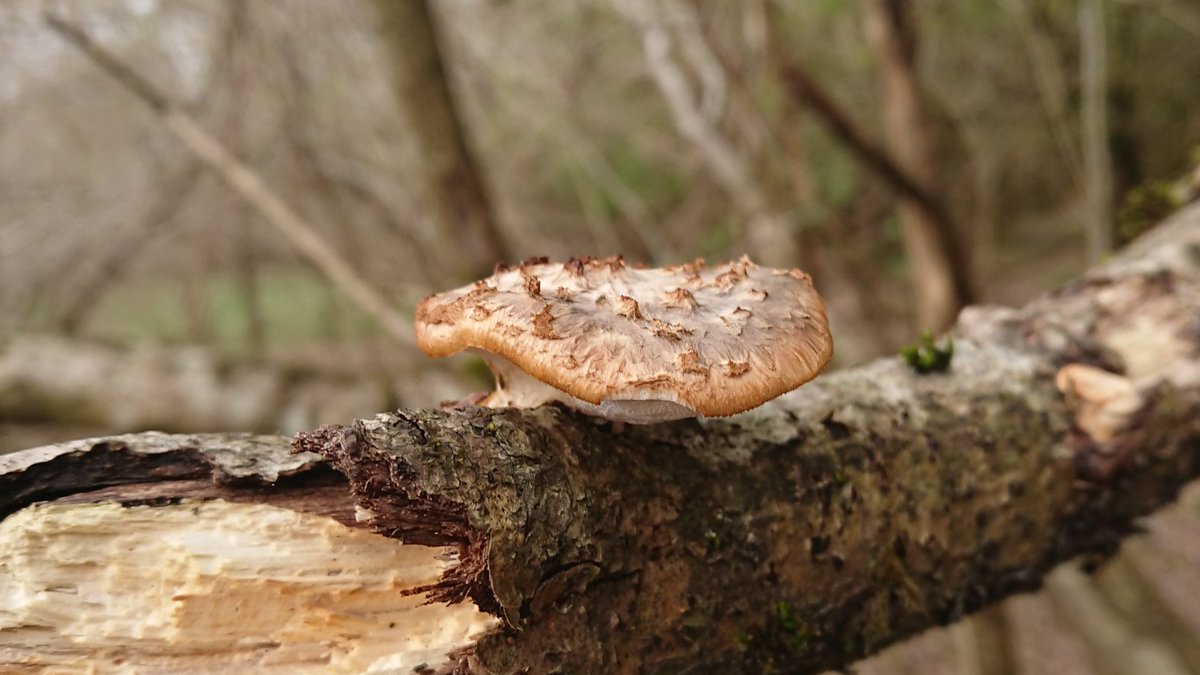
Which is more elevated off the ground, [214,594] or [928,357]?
[928,357]

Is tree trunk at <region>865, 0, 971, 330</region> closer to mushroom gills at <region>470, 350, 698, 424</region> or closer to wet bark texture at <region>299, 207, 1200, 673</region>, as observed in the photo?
wet bark texture at <region>299, 207, 1200, 673</region>

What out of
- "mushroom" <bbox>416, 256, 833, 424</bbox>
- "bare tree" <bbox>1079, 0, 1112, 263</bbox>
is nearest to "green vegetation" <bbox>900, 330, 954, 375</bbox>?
"mushroom" <bbox>416, 256, 833, 424</bbox>

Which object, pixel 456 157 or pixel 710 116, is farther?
pixel 710 116

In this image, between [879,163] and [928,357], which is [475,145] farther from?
[928,357]

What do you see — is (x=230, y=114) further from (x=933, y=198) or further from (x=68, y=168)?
(x=933, y=198)

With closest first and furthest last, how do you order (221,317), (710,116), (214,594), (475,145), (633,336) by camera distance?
1. (214,594)
2. (633,336)
3. (710,116)
4. (475,145)
5. (221,317)

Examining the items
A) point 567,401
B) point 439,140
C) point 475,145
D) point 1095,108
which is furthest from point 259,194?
point 1095,108

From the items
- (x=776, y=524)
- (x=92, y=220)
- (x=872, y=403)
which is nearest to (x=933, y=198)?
(x=872, y=403)
